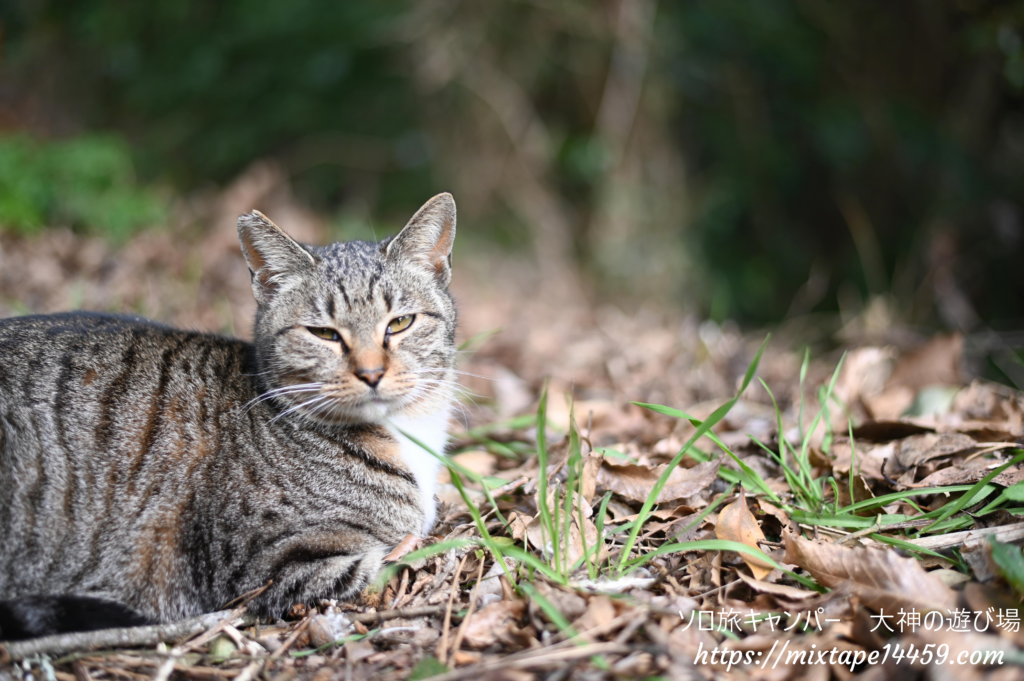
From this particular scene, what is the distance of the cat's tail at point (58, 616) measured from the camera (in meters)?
2.05

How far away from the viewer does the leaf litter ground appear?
73.7 inches

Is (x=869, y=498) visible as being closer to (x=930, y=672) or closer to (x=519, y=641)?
(x=930, y=672)

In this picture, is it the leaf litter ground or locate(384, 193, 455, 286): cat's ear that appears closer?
the leaf litter ground

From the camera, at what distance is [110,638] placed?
6.84 ft

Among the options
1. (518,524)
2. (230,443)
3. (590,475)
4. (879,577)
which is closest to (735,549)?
(879,577)

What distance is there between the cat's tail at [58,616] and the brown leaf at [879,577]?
7.24 feet

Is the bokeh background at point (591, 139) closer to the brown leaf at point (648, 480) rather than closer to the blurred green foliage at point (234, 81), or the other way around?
the blurred green foliage at point (234, 81)

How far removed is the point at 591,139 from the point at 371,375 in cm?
608

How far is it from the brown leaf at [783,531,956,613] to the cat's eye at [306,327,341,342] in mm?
1852

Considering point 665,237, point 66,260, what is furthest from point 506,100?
point 66,260

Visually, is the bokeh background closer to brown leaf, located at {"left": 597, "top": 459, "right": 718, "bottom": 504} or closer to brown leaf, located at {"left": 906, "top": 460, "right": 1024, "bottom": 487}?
brown leaf, located at {"left": 597, "top": 459, "right": 718, "bottom": 504}

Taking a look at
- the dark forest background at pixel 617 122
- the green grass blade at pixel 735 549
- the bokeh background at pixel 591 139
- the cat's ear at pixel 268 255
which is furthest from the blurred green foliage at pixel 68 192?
the green grass blade at pixel 735 549

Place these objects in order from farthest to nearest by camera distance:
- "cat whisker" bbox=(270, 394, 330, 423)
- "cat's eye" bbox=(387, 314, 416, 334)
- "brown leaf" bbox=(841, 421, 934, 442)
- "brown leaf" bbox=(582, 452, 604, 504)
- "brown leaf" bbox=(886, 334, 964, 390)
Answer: "brown leaf" bbox=(886, 334, 964, 390) → "brown leaf" bbox=(841, 421, 934, 442) → "cat's eye" bbox=(387, 314, 416, 334) → "brown leaf" bbox=(582, 452, 604, 504) → "cat whisker" bbox=(270, 394, 330, 423)

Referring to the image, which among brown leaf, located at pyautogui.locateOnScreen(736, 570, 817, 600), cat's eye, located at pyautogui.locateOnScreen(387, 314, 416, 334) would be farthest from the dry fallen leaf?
cat's eye, located at pyautogui.locateOnScreen(387, 314, 416, 334)
